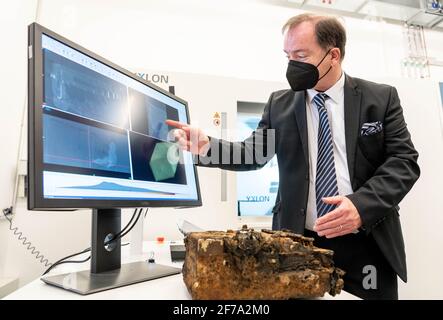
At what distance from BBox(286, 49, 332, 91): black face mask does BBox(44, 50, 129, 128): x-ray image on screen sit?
0.67m

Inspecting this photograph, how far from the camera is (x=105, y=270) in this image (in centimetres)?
64

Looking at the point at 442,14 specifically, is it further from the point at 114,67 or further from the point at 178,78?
the point at 114,67

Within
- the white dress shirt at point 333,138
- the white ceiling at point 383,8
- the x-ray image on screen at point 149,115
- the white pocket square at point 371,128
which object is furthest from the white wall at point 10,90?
the white ceiling at point 383,8

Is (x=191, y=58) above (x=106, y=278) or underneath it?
above

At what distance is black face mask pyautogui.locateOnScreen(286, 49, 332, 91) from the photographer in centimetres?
108

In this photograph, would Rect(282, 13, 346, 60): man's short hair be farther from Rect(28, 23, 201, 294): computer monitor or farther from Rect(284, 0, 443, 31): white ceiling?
Rect(284, 0, 443, 31): white ceiling

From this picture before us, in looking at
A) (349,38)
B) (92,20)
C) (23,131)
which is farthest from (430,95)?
(23,131)

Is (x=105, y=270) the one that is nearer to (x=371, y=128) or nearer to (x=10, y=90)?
(x=371, y=128)

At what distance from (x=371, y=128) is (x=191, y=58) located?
1515 millimetres

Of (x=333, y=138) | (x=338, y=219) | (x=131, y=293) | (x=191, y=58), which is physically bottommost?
(x=131, y=293)

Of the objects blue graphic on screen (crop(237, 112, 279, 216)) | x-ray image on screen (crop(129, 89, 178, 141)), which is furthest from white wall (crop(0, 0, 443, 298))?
x-ray image on screen (crop(129, 89, 178, 141))

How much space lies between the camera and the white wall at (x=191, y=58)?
1.42 meters

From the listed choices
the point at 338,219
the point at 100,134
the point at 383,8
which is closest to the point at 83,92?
the point at 100,134

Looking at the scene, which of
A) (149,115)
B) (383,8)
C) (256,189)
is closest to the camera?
(149,115)
